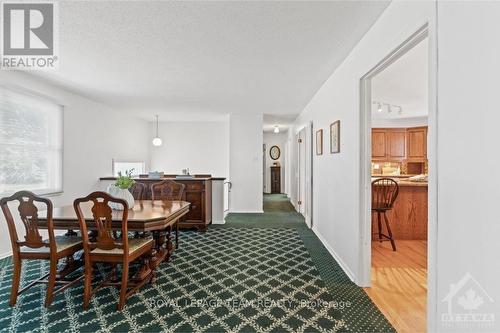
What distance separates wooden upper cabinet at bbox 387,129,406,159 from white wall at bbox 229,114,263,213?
12.1 ft

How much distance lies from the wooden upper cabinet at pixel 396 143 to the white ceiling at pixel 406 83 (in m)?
0.89

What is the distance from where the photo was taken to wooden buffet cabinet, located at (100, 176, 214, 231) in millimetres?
4777

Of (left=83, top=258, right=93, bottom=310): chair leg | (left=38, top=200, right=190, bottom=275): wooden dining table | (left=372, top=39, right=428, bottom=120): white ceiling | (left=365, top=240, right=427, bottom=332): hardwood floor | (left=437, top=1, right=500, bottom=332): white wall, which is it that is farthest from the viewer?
(left=372, top=39, right=428, bottom=120): white ceiling

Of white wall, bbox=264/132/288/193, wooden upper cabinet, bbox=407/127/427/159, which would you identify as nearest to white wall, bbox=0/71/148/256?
white wall, bbox=264/132/288/193

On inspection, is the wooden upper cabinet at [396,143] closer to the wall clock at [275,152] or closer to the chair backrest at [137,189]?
the wall clock at [275,152]

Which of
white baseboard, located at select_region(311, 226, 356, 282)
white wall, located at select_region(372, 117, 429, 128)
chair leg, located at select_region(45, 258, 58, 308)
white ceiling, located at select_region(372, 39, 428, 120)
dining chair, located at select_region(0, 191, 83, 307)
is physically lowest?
white baseboard, located at select_region(311, 226, 356, 282)

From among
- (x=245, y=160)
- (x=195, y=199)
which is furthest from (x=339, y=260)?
(x=245, y=160)

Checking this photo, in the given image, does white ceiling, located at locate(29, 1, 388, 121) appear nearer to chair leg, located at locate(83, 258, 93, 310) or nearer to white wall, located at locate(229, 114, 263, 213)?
white wall, located at locate(229, 114, 263, 213)

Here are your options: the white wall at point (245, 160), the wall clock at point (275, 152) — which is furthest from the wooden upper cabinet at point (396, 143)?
the wall clock at point (275, 152)

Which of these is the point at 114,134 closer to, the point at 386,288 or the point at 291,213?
the point at 291,213

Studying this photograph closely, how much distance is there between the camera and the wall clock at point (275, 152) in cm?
1104

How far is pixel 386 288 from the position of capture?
2.58m

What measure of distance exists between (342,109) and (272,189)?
7.93 metres

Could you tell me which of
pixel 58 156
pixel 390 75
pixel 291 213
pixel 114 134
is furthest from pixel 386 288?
pixel 114 134
